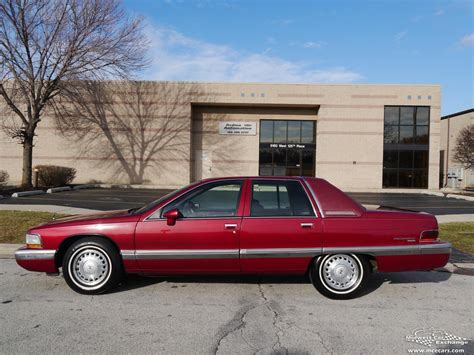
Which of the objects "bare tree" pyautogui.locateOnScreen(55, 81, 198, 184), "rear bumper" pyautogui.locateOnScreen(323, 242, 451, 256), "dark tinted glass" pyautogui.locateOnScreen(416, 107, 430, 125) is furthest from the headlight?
"dark tinted glass" pyautogui.locateOnScreen(416, 107, 430, 125)

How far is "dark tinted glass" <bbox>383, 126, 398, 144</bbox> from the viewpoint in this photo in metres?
25.8

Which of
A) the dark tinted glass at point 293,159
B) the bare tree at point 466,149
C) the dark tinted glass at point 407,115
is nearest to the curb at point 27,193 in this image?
the dark tinted glass at point 293,159

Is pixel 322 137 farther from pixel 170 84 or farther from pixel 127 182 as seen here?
pixel 127 182

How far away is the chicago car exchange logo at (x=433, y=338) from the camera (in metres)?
3.37

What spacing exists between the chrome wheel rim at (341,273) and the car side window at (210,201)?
4.47ft

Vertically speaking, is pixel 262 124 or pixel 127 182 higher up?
pixel 262 124

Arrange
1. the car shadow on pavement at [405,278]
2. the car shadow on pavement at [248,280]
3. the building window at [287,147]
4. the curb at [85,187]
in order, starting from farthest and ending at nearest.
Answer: the building window at [287,147], the curb at [85,187], the car shadow on pavement at [405,278], the car shadow on pavement at [248,280]

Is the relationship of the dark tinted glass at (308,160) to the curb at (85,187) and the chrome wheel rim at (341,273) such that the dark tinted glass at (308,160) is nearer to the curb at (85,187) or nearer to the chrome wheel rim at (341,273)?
the curb at (85,187)

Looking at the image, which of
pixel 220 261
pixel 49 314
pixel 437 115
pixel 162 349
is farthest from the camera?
pixel 437 115

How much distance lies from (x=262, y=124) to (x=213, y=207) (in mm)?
22763

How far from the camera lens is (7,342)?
10.7ft

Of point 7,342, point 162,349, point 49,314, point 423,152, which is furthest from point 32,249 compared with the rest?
point 423,152

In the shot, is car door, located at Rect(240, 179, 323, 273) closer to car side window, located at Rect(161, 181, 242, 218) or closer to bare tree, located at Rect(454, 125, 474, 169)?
car side window, located at Rect(161, 181, 242, 218)

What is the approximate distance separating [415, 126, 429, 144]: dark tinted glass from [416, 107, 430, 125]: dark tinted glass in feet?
1.19
